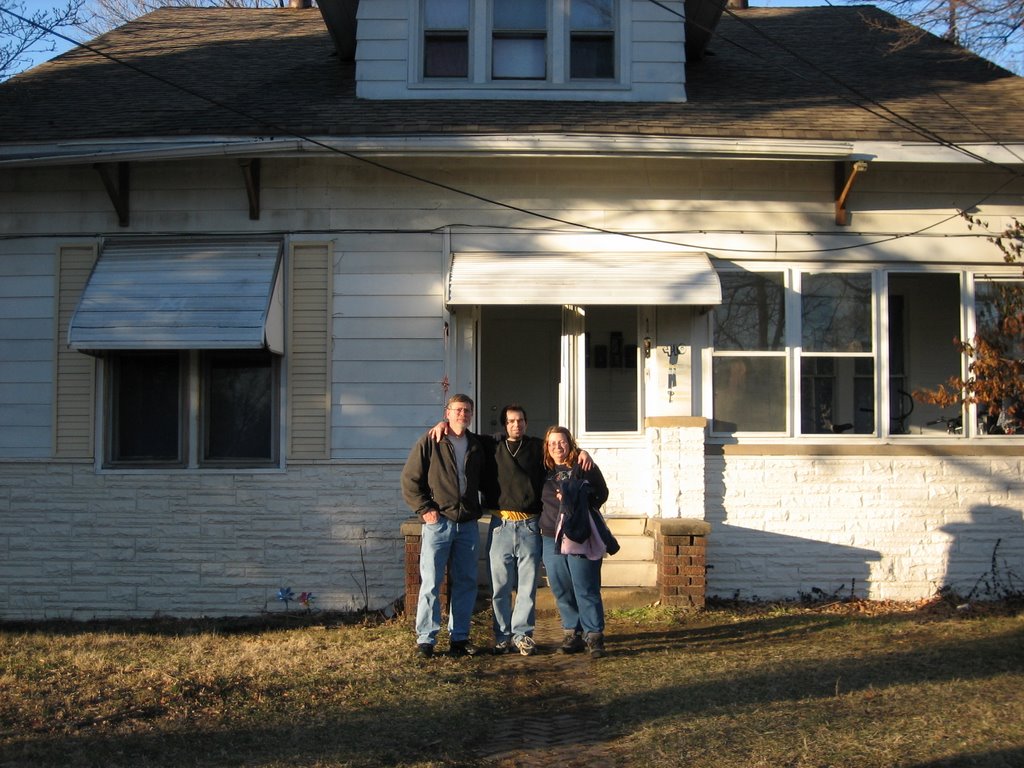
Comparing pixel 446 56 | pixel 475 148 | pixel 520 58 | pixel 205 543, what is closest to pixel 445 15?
pixel 446 56

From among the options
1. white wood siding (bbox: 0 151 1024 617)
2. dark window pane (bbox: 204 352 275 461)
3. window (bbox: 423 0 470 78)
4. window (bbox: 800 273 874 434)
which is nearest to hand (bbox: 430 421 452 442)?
white wood siding (bbox: 0 151 1024 617)

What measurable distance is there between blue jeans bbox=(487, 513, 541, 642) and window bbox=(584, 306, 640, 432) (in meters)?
2.48

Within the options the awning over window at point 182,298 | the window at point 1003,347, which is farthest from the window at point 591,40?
the window at point 1003,347

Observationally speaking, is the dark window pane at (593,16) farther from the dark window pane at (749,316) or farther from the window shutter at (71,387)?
the window shutter at (71,387)

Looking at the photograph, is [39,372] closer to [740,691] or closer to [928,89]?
[740,691]

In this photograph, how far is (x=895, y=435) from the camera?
9.61 meters

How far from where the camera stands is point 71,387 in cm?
941

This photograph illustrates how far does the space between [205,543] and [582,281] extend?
398cm

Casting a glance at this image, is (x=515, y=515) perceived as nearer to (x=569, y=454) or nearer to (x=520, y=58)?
(x=569, y=454)

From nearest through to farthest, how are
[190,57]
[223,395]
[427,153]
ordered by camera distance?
[427,153] < [223,395] < [190,57]

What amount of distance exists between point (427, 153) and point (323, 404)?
2349 millimetres

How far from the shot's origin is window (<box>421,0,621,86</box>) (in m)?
10.0

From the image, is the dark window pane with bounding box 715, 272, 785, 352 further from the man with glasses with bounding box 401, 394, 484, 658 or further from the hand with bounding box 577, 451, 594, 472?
the man with glasses with bounding box 401, 394, 484, 658

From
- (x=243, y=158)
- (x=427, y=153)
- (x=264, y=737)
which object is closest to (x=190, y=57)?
(x=243, y=158)
